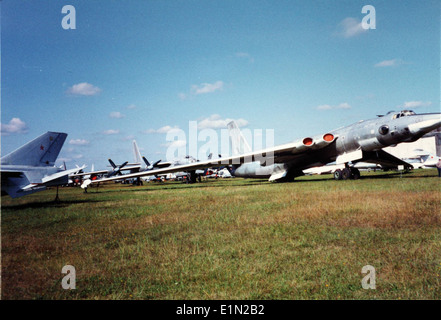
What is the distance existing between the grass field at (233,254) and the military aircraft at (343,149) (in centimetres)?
1017

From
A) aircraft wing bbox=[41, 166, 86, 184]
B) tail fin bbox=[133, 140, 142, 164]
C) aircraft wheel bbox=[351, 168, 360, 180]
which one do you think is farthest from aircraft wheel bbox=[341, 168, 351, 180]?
tail fin bbox=[133, 140, 142, 164]

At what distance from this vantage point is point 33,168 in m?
10.4

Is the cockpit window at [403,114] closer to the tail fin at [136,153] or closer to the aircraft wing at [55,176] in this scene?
the aircraft wing at [55,176]

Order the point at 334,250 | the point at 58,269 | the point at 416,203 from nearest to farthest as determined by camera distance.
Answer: the point at 58,269
the point at 334,250
the point at 416,203

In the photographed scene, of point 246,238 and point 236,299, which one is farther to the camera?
point 246,238

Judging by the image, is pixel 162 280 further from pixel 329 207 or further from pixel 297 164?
pixel 297 164

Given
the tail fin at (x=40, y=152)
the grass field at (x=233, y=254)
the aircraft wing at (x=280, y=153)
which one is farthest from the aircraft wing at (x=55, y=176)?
the aircraft wing at (x=280, y=153)

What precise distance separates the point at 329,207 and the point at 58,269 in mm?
6624

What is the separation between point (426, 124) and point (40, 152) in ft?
62.9

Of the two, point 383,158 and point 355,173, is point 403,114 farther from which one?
point 383,158

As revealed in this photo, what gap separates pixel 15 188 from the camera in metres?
8.70
